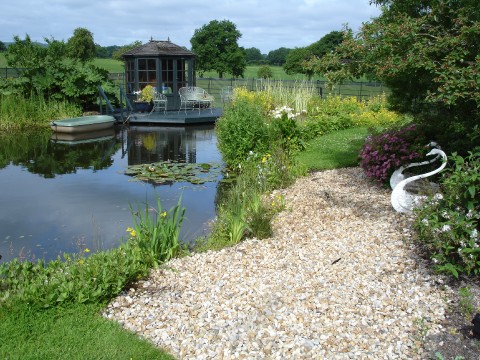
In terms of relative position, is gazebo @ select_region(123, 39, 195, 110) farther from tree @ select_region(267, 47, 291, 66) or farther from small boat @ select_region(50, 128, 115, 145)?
tree @ select_region(267, 47, 291, 66)

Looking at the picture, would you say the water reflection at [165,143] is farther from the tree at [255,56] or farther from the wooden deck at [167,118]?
the tree at [255,56]

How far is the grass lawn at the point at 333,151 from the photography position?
885cm

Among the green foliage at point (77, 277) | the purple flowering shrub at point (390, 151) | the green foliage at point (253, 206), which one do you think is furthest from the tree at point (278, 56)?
the green foliage at point (77, 277)

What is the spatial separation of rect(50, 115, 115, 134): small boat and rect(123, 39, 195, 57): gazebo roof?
3417 mm

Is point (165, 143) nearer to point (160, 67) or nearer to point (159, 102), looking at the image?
point (159, 102)

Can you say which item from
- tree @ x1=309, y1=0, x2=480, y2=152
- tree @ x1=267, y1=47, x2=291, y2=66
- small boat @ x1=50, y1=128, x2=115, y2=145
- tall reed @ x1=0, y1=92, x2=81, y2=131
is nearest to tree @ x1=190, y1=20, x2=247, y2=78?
tree @ x1=267, y1=47, x2=291, y2=66

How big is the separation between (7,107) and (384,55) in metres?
13.2

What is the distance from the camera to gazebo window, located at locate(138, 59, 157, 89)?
1816 cm

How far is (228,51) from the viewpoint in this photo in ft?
125

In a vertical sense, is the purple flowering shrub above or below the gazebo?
below

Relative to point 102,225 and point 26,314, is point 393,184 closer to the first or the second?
point 102,225

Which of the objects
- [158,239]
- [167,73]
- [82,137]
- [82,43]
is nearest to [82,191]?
→ [158,239]

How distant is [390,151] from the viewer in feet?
22.2

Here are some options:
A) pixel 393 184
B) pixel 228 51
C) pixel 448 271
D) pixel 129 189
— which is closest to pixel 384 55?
pixel 393 184
